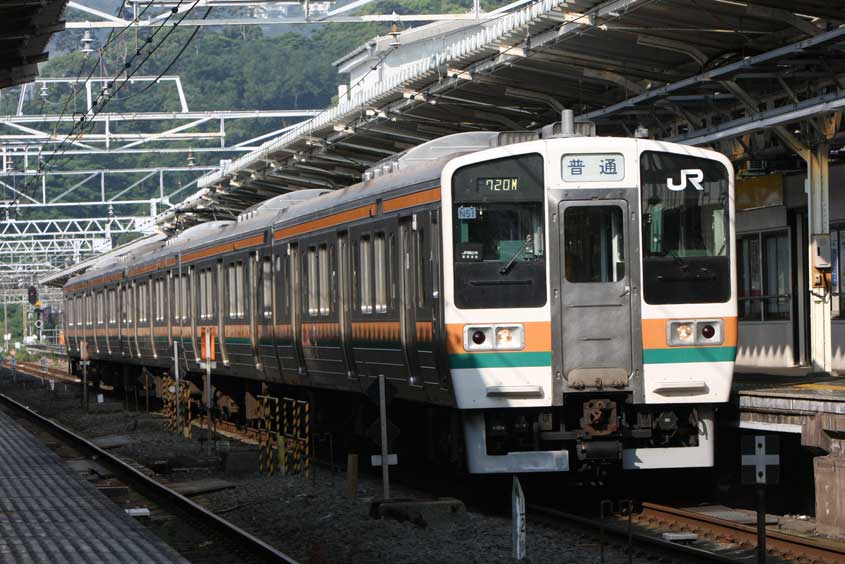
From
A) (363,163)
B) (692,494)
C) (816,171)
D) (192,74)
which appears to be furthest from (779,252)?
(192,74)

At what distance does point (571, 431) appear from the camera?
12484 millimetres

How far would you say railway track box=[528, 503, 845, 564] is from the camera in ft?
33.0

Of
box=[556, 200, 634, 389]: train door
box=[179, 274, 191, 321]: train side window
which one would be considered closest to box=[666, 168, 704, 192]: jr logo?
box=[556, 200, 634, 389]: train door

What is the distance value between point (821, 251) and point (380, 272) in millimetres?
4757

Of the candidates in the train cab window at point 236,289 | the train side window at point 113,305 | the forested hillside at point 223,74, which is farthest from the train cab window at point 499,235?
the forested hillside at point 223,74

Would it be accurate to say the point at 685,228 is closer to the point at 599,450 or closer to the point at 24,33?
the point at 599,450

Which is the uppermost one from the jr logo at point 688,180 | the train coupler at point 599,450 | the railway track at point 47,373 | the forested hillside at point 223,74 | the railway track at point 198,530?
the forested hillside at point 223,74

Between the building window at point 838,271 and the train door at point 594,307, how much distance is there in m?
6.49

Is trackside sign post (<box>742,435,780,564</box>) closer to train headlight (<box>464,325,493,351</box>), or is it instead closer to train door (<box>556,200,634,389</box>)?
train door (<box>556,200,634,389</box>)

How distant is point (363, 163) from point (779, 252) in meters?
9.97

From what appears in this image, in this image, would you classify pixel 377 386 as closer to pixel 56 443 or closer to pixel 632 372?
pixel 632 372

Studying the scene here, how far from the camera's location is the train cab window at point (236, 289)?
20.7m

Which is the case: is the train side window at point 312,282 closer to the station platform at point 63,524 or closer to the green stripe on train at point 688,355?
the station platform at point 63,524

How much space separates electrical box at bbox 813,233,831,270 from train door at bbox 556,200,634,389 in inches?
163
